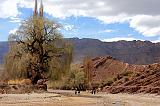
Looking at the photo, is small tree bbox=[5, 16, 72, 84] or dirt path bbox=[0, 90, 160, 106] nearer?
dirt path bbox=[0, 90, 160, 106]

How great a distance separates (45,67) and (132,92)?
85.4 ft

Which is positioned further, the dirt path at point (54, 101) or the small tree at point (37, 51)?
the small tree at point (37, 51)

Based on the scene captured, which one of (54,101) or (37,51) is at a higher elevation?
(37,51)

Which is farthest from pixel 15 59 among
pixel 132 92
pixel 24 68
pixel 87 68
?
pixel 87 68

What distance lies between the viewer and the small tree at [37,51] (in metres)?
54.1

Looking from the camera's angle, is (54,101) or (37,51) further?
(37,51)

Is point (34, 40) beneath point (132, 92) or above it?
above

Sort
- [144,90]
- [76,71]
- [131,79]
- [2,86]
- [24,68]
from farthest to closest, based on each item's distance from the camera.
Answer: [76,71] → [131,79] → [144,90] → [24,68] → [2,86]

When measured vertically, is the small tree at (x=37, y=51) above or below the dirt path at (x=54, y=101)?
above

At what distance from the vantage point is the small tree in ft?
177

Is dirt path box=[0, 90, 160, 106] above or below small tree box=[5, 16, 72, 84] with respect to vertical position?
below

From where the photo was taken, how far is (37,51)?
55.2 m

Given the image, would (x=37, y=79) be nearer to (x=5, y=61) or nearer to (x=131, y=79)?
(x=5, y=61)

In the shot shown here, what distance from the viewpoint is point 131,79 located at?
3452 inches
